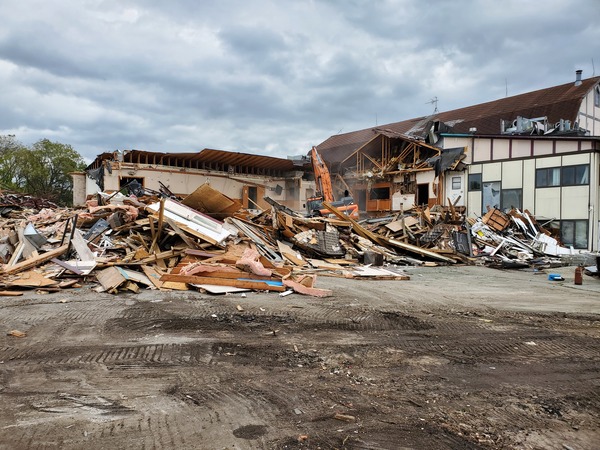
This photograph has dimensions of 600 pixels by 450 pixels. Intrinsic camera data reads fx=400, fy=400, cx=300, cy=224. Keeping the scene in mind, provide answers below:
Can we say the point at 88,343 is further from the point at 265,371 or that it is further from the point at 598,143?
the point at 598,143

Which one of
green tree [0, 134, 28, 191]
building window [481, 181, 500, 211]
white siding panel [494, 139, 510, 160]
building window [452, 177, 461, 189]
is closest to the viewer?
white siding panel [494, 139, 510, 160]

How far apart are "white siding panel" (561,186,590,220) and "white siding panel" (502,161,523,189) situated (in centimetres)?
226

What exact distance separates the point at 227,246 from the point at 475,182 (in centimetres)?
1799

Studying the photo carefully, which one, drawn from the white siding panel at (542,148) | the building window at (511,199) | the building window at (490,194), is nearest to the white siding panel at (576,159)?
the white siding panel at (542,148)

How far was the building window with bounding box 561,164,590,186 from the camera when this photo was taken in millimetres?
18711

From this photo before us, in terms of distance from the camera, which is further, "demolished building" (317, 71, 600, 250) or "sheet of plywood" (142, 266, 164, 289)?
"demolished building" (317, 71, 600, 250)

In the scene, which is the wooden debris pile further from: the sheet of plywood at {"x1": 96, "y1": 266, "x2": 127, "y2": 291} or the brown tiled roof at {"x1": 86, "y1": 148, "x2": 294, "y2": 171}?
the brown tiled roof at {"x1": 86, "y1": 148, "x2": 294, "y2": 171}

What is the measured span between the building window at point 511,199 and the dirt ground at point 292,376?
16405 mm

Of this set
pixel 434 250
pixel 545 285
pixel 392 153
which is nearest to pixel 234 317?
pixel 545 285

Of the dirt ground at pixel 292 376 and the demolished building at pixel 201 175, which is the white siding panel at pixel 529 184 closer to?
the demolished building at pixel 201 175

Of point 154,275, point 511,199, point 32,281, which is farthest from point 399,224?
point 32,281

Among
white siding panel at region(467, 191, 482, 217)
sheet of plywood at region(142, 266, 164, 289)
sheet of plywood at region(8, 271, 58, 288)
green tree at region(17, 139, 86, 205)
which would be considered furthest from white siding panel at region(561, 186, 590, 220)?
green tree at region(17, 139, 86, 205)

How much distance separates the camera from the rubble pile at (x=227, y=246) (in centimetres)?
797

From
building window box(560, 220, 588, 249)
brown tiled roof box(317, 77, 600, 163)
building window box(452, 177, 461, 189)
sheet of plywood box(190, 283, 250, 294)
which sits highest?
brown tiled roof box(317, 77, 600, 163)
